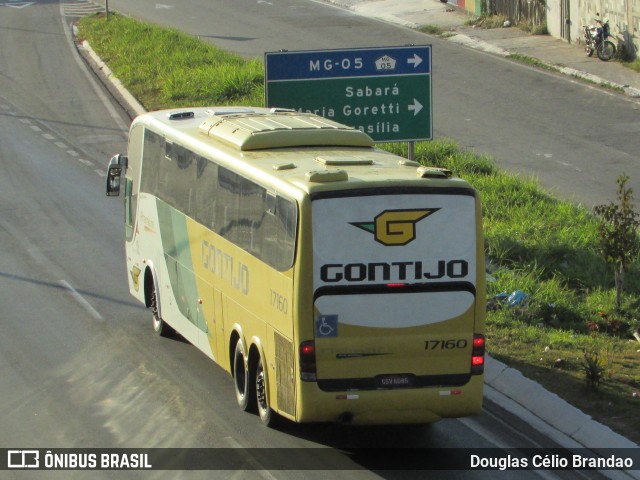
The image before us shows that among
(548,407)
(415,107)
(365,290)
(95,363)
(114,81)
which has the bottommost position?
(95,363)

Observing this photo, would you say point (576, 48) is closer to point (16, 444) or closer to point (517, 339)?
point (517, 339)

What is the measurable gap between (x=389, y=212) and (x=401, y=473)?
8.12ft

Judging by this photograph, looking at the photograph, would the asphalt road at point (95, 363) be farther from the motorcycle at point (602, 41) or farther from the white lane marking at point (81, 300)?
the motorcycle at point (602, 41)

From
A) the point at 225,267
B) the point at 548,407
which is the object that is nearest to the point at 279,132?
the point at 225,267

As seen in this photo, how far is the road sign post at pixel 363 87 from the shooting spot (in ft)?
61.3

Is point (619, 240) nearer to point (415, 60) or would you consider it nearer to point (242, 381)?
point (415, 60)

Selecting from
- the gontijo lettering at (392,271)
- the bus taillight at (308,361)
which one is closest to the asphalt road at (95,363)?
the bus taillight at (308,361)

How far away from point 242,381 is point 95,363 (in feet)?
8.29

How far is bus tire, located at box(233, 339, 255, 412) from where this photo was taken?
12922 mm

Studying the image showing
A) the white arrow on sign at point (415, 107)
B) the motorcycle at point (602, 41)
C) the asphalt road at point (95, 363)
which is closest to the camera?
the asphalt road at point (95, 363)

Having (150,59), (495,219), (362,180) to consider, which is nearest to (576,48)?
(150,59)

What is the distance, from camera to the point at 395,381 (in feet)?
37.6

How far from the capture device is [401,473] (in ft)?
37.1

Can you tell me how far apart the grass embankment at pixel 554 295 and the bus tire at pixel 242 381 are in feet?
10.8
